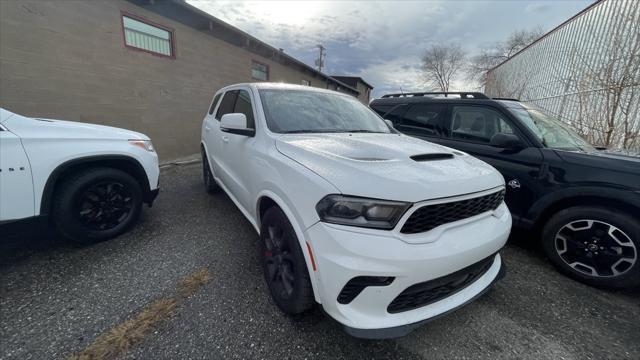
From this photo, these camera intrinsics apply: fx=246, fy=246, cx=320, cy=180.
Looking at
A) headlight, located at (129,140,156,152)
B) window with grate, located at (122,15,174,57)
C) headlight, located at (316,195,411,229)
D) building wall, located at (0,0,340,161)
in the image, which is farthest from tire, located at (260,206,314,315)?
window with grate, located at (122,15,174,57)

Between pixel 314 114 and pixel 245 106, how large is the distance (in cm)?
91

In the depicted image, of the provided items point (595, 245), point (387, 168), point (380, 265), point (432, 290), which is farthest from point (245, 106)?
point (595, 245)

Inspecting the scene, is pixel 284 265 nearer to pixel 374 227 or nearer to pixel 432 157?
pixel 374 227

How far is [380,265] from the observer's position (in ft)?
4.17

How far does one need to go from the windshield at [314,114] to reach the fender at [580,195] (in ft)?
5.81

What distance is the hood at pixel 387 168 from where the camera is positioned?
4.46ft

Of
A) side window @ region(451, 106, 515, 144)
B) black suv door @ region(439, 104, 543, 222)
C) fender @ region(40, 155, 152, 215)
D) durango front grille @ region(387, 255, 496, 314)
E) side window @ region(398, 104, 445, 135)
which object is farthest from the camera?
side window @ region(398, 104, 445, 135)

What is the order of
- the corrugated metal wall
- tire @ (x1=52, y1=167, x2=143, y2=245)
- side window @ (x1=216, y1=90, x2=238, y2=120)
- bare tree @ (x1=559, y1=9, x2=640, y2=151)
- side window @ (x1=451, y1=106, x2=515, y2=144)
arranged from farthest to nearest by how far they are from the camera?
the corrugated metal wall → bare tree @ (x1=559, y1=9, x2=640, y2=151) → side window @ (x1=216, y1=90, x2=238, y2=120) → side window @ (x1=451, y1=106, x2=515, y2=144) → tire @ (x1=52, y1=167, x2=143, y2=245)

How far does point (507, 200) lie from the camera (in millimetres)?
2840

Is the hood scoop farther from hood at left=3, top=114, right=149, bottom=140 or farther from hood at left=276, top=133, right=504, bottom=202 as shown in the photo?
hood at left=3, top=114, right=149, bottom=140

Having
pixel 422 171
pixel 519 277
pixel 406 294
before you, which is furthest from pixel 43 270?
pixel 519 277

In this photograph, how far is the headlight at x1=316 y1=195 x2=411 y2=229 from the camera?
4.42ft

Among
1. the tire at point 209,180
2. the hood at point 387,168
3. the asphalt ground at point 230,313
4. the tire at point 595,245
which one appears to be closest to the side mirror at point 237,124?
the hood at point 387,168

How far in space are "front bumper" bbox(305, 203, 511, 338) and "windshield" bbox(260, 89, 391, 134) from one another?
3.90 ft
